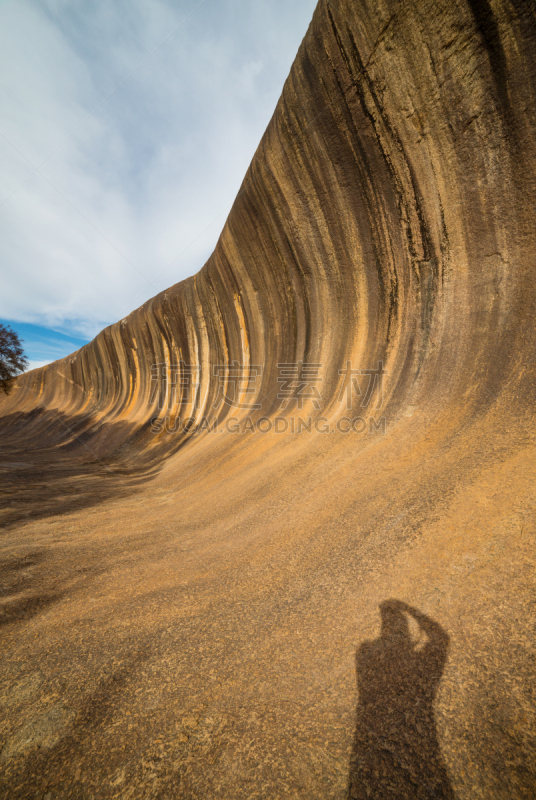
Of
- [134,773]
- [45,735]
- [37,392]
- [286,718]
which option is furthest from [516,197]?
[37,392]

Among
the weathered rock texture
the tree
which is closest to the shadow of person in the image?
the weathered rock texture

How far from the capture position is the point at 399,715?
1.29 meters

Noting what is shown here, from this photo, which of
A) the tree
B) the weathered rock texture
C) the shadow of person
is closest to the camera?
the shadow of person

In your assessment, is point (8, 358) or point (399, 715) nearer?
point (399, 715)

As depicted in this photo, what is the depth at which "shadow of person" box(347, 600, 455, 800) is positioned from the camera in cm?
110

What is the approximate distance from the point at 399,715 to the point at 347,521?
153cm

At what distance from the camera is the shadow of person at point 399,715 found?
1.10 meters

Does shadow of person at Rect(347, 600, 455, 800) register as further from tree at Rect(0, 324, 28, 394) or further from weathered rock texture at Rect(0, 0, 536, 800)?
tree at Rect(0, 324, 28, 394)

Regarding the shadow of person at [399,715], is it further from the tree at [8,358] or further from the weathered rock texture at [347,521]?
the tree at [8,358]

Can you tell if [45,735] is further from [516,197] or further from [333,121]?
[333,121]

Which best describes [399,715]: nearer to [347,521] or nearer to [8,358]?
[347,521]

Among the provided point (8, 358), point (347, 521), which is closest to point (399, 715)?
point (347, 521)

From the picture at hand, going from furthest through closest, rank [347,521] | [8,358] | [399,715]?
[8,358] → [347,521] → [399,715]

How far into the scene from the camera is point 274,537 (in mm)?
2984
